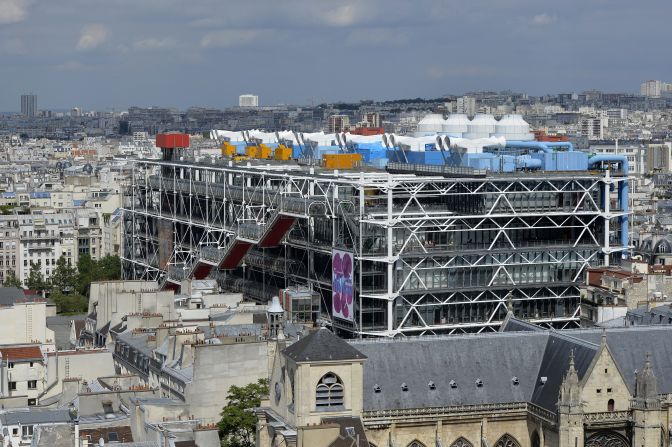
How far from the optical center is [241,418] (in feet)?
278

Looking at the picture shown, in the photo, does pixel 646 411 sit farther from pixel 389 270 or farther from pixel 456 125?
pixel 456 125

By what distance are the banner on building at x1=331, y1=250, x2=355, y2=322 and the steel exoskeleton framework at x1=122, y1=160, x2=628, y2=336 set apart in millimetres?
703

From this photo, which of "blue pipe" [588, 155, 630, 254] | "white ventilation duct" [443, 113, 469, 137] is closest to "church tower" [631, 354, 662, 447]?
"blue pipe" [588, 155, 630, 254]

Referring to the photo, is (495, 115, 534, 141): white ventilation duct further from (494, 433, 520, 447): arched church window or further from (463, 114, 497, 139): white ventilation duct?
(494, 433, 520, 447): arched church window

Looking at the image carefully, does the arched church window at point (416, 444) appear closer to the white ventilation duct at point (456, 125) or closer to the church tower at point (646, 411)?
the church tower at point (646, 411)

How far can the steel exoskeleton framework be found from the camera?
403ft

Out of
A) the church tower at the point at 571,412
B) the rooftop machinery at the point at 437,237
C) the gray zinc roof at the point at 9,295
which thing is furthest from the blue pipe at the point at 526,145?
the church tower at the point at 571,412

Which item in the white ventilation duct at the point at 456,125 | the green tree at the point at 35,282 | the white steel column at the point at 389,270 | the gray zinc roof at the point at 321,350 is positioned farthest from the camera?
the green tree at the point at 35,282

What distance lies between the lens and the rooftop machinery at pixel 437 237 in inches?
4850

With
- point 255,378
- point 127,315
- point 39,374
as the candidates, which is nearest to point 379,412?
point 255,378

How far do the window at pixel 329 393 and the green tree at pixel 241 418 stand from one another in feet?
29.1

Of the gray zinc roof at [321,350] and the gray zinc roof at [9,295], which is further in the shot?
the gray zinc roof at [9,295]

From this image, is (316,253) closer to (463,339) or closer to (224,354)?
(224,354)

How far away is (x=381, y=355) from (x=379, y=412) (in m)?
3.10
